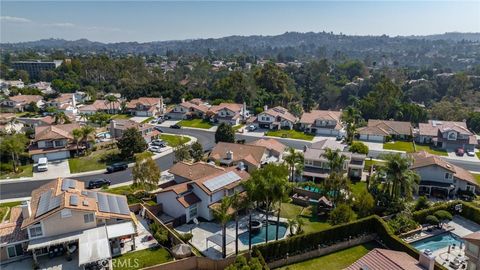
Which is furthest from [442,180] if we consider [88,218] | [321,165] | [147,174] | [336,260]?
[88,218]

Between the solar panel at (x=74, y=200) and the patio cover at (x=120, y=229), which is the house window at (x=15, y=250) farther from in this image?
the patio cover at (x=120, y=229)

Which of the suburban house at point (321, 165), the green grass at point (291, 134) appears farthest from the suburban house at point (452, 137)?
the suburban house at point (321, 165)

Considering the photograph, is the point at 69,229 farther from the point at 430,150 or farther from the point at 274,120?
the point at 430,150

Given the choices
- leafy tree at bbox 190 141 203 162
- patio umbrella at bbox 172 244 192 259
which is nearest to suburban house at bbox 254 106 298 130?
leafy tree at bbox 190 141 203 162

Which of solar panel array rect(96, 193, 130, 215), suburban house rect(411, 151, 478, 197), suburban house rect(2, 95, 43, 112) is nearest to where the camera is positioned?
solar panel array rect(96, 193, 130, 215)

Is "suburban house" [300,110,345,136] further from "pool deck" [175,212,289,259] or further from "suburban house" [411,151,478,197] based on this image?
"pool deck" [175,212,289,259]

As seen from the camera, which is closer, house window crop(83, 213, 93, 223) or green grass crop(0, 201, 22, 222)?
house window crop(83, 213, 93, 223)
